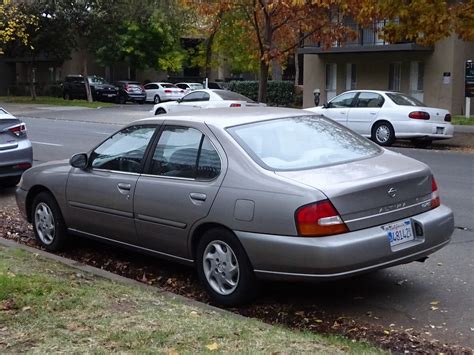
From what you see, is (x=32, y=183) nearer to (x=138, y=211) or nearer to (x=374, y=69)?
(x=138, y=211)

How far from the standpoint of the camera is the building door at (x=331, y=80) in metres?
34.3

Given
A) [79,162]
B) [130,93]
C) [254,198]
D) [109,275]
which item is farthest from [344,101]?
[130,93]

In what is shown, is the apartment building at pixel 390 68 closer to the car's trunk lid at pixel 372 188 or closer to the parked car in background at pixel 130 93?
the parked car in background at pixel 130 93

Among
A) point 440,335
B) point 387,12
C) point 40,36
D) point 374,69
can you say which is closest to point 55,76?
point 40,36

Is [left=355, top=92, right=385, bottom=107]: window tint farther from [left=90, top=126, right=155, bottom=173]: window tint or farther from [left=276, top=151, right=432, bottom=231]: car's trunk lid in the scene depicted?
[left=276, top=151, right=432, bottom=231]: car's trunk lid

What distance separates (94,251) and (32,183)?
0.99 metres

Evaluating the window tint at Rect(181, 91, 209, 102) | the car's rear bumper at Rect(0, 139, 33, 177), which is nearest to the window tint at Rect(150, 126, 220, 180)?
the car's rear bumper at Rect(0, 139, 33, 177)

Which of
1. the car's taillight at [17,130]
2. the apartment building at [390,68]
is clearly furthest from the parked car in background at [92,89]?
the car's taillight at [17,130]

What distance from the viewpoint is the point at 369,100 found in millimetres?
18922

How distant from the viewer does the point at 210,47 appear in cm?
4856

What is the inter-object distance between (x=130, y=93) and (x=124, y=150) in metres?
39.6

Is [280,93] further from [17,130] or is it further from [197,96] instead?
[17,130]

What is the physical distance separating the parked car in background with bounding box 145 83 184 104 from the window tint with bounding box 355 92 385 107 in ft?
84.7

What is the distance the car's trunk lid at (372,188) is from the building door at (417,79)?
25929 mm
